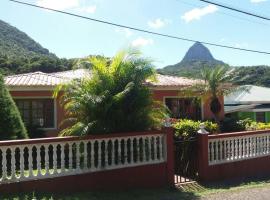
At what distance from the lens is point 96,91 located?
10078 millimetres

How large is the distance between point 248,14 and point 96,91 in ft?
27.7

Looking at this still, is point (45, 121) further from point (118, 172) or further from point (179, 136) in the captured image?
point (118, 172)

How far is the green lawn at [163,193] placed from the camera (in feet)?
27.4

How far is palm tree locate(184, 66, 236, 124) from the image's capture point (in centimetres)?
2100

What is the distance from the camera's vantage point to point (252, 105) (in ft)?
110

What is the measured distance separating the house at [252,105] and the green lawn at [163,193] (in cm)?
1894

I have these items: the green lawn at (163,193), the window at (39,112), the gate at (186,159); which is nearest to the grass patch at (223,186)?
the green lawn at (163,193)

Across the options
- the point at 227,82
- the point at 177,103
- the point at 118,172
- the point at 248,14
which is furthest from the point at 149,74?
the point at 227,82

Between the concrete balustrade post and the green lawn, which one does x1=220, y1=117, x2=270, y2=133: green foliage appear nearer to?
the green lawn

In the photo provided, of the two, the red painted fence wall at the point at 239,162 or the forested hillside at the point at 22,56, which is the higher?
the forested hillside at the point at 22,56

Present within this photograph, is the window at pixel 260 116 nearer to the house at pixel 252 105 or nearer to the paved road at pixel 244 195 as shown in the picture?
the house at pixel 252 105

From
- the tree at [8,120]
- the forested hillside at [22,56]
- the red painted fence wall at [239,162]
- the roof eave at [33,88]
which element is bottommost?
the red painted fence wall at [239,162]

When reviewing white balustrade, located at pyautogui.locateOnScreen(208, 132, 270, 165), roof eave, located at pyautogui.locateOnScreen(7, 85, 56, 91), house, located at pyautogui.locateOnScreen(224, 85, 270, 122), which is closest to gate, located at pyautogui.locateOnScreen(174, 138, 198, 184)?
white balustrade, located at pyautogui.locateOnScreen(208, 132, 270, 165)

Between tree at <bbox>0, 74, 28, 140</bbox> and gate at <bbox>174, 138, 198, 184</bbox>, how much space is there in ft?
13.7
